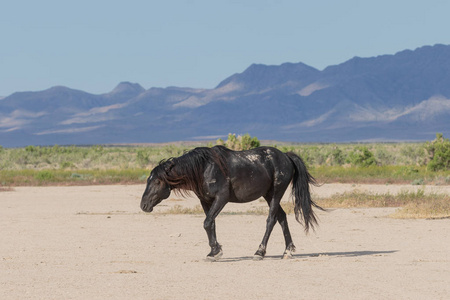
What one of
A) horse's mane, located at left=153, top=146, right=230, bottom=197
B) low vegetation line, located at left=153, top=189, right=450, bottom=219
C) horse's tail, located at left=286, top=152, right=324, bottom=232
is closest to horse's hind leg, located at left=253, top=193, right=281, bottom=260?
horse's tail, located at left=286, top=152, right=324, bottom=232

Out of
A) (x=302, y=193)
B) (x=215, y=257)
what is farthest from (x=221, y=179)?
(x=302, y=193)

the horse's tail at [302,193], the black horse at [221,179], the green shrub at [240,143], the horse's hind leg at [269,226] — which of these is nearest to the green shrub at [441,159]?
the green shrub at [240,143]

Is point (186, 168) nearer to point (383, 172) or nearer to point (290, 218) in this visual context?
point (290, 218)

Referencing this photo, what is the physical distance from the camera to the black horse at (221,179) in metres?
13.4

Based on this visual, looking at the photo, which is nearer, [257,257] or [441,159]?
[257,257]

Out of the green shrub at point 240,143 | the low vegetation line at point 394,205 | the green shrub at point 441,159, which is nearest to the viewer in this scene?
the low vegetation line at point 394,205

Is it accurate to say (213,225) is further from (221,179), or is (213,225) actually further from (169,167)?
(169,167)

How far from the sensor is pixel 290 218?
21.2 m

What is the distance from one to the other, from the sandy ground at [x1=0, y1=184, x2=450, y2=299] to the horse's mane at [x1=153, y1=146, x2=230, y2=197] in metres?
1.25

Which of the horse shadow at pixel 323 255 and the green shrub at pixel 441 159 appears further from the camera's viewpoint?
the green shrub at pixel 441 159

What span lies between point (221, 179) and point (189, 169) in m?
0.54

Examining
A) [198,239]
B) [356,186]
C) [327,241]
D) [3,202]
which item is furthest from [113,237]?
[356,186]

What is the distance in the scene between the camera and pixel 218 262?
1348 cm

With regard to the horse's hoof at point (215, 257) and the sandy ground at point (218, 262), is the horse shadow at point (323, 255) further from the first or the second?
the horse's hoof at point (215, 257)
